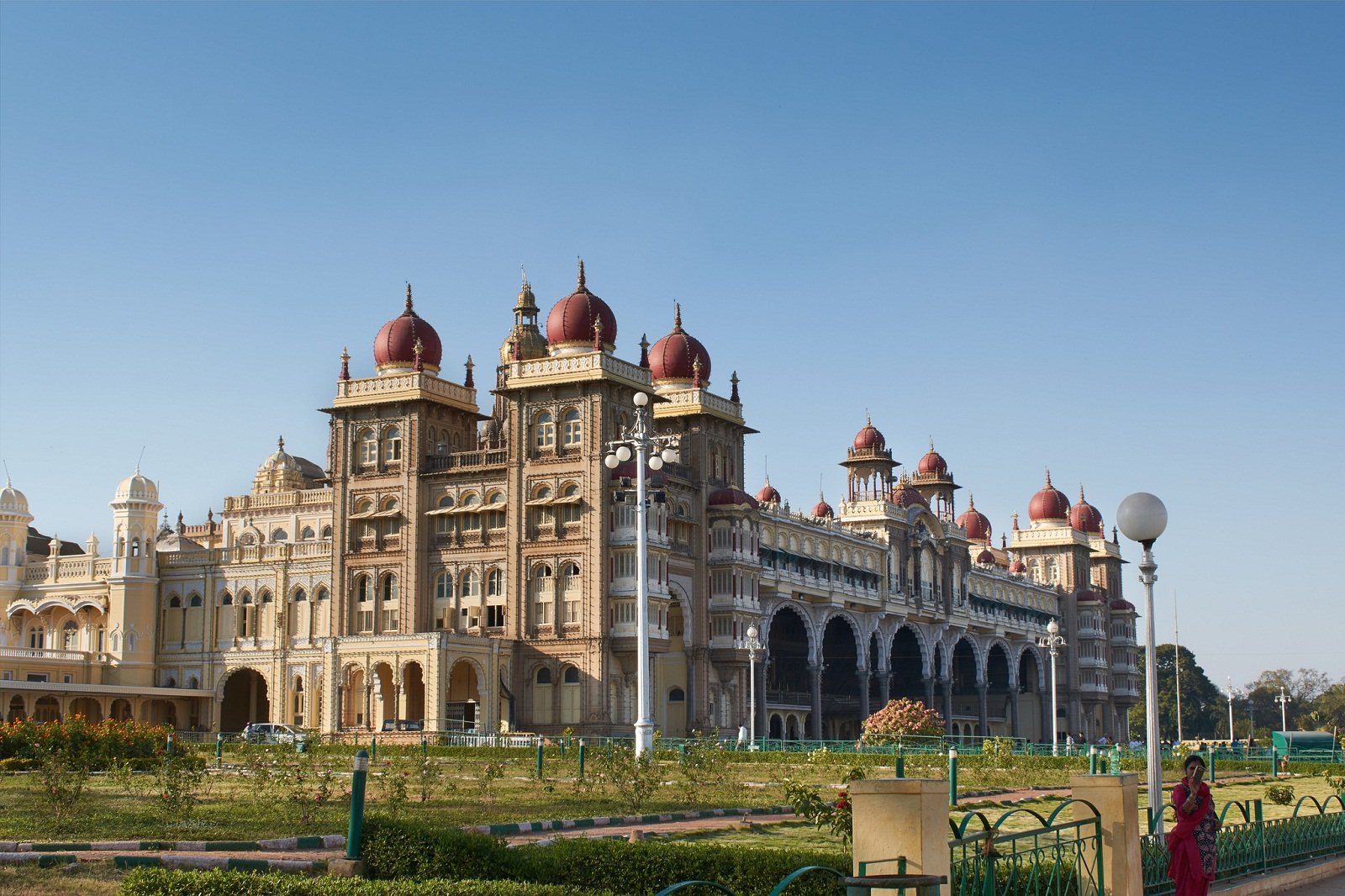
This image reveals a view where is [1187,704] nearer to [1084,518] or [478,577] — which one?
[1084,518]

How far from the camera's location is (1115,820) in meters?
14.2

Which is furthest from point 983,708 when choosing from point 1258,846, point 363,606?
point 1258,846

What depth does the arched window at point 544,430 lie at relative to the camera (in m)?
63.8

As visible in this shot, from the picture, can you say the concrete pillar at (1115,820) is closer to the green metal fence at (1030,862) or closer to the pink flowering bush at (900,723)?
the green metal fence at (1030,862)

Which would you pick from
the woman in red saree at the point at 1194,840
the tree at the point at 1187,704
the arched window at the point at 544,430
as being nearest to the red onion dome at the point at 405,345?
the arched window at the point at 544,430

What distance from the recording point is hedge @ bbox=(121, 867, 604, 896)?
489 inches

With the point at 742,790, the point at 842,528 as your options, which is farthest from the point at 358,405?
the point at 742,790

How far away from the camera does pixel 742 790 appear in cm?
3375

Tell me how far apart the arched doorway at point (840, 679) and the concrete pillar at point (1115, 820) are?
233ft

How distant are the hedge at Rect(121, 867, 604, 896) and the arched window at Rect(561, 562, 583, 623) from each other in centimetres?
4869

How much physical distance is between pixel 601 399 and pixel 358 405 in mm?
12395

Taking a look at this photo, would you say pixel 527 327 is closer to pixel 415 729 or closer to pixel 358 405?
pixel 358 405

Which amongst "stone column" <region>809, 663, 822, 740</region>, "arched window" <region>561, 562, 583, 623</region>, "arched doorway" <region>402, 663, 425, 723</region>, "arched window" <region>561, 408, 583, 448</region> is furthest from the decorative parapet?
"stone column" <region>809, 663, 822, 740</region>

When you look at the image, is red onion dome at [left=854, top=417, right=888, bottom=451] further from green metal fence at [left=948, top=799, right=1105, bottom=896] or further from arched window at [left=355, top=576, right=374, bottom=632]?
green metal fence at [left=948, top=799, right=1105, bottom=896]
